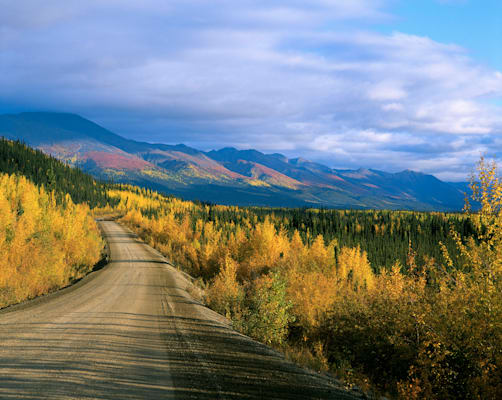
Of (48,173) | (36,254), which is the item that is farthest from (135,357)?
(48,173)

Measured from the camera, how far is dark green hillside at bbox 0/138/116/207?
10919cm

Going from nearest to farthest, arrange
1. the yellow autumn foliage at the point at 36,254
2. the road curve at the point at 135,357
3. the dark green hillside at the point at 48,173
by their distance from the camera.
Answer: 1. the road curve at the point at 135,357
2. the yellow autumn foliage at the point at 36,254
3. the dark green hillside at the point at 48,173

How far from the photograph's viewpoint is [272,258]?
3200 cm

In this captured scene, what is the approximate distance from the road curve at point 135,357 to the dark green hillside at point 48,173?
338 feet

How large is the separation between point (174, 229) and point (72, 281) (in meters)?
28.5

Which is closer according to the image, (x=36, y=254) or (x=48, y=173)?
(x=36, y=254)

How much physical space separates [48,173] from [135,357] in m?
124

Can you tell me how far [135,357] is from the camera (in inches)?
382

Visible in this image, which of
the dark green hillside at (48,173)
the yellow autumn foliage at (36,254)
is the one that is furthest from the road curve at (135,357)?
the dark green hillside at (48,173)

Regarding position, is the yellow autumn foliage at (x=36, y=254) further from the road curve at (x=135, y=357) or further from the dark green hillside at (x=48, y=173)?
the dark green hillside at (x=48, y=173)

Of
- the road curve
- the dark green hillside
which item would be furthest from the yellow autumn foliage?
the dark green hillside

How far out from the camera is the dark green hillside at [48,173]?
10919 cm

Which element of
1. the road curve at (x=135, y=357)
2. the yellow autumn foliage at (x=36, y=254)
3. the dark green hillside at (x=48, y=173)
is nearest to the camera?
the road curve at (x=135, y=357)

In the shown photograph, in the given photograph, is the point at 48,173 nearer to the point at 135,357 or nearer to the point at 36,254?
the point at 36,254
